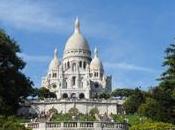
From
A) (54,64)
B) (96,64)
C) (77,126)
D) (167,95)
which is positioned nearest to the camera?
(77,126)

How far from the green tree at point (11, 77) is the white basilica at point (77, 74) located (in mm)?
78363

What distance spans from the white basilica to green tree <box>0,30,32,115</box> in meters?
78.4

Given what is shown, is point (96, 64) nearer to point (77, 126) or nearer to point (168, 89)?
point (168, 89)

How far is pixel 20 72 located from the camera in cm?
6216

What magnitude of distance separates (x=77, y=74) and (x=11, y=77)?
90475 mm

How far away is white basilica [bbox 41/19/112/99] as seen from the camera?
14388 cm

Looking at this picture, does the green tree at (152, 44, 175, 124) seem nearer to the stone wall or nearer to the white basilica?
the stone wall

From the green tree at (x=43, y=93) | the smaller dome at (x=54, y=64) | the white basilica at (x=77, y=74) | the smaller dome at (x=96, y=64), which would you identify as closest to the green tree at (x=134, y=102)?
the green tree at (x=43, y=93)

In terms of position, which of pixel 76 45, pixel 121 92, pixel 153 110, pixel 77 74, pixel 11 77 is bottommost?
pixel 153 110

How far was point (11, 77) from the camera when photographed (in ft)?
192

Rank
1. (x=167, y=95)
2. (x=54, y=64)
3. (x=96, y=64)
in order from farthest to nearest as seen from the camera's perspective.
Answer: (x=54, y=64) → (x=96, y=64) → (x=167, y=95)

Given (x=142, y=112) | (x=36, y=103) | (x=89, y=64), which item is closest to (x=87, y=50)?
(x=89, y=64)

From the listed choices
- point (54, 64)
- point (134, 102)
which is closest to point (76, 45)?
point (54, 64)

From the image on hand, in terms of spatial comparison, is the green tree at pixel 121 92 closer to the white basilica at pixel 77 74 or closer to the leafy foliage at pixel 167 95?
the white basilica at pixel 77 74
